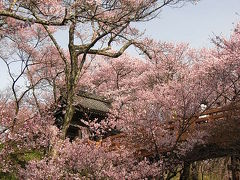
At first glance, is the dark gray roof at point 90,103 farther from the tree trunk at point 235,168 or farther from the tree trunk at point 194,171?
the tree trunk at point 235,168

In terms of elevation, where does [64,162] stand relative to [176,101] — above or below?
below

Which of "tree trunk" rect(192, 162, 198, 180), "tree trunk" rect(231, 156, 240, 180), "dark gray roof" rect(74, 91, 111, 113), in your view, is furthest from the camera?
"dark gray roof" rect(74, 91, 111, 113)

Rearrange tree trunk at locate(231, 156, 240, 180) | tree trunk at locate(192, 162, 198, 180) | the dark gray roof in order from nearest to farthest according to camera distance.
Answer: tree trunk at locate(231, 156, 240, 180) → tree trunk at locate(192, 162, 198, 180) → the dark gray roof

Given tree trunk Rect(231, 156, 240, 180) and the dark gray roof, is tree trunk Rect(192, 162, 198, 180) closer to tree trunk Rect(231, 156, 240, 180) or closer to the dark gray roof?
tree trunk Rect(231, 156, 240, 180)

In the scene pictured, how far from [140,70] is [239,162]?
1937 cm

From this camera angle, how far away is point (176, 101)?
45.2ft

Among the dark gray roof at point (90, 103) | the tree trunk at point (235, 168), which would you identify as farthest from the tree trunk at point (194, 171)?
the dark gray roof at point (90, 103)

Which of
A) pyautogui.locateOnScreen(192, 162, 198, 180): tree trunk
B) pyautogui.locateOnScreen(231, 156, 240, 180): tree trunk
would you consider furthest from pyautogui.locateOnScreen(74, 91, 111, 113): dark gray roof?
pyautogui.locateOnScreen(231, 156, 240, 180): tree trunk

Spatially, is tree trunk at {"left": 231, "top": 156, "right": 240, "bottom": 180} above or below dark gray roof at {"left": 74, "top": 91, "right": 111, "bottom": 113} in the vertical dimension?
below

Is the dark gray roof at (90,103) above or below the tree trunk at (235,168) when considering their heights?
above

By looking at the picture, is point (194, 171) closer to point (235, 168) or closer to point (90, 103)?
point (235, 168)

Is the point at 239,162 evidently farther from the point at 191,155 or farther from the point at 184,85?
the point at 184,85

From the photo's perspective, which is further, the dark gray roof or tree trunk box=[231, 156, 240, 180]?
the dark gray roof

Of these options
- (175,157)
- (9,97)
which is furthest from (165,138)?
(9,97)
